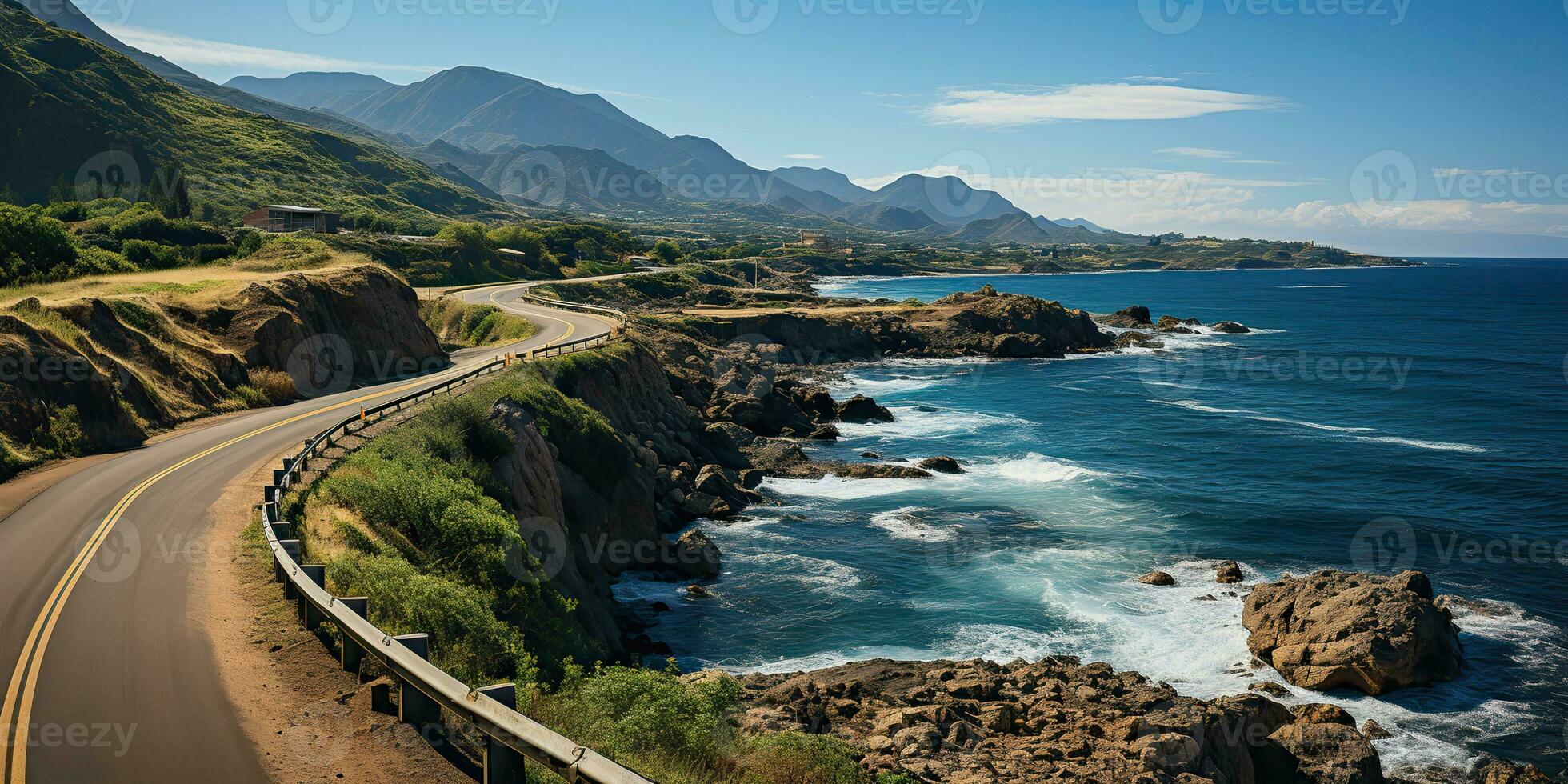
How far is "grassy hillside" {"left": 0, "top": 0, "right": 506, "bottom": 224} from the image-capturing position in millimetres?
110000

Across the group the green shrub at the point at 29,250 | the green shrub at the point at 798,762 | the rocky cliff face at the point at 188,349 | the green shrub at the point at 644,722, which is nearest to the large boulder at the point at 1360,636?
the green shrub at the point at 798,762

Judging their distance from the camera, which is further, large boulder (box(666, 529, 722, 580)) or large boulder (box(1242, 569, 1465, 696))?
large boulder (box(666, 529, 722, 580))

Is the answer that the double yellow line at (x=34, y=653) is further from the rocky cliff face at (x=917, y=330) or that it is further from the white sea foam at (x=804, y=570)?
the rocky cliff face at (x=917, y=330)

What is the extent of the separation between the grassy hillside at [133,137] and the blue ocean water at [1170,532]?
93.9 meters

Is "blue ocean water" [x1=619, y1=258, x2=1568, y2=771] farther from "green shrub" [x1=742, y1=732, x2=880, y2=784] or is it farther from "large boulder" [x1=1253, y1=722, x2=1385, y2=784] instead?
"green shrub" [x1=742, y1=732, x2=880, y2=784]

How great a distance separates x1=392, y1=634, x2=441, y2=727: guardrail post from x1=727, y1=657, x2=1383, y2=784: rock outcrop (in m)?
8.90

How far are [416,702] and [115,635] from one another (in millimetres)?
5970

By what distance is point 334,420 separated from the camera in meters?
29.6

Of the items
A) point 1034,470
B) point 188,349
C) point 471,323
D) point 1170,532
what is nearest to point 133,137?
point 471,323

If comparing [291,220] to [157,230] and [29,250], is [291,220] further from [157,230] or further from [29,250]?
[29,250]

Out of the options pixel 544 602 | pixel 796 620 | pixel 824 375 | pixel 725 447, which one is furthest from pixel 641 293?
pixel 544 602

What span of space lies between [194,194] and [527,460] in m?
110

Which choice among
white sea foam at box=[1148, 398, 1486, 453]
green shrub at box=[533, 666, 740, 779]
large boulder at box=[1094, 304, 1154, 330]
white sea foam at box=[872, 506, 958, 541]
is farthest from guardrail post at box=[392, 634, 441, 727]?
large boulder at box=[1094, 304, 1154, 330]

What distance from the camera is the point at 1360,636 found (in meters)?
23.8
